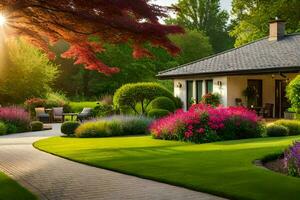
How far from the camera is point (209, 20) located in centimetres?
7350

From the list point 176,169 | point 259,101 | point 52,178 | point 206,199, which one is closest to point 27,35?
point 52,178

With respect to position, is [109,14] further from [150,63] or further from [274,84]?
[150,63]

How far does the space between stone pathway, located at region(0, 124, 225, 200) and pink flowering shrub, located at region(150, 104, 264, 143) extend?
488 cm

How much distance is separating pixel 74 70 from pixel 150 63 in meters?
9.57

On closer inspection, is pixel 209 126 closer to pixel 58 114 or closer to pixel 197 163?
pixel 197 163

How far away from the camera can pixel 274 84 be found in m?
29.0

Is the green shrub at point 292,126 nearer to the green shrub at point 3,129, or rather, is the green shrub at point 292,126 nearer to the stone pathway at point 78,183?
the stone pathway at point 78,183

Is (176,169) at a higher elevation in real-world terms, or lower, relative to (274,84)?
lower

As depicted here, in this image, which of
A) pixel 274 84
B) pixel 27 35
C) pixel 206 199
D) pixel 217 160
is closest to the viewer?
pixel 206 199

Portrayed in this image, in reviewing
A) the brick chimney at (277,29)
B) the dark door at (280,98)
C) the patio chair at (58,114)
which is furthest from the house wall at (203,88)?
the patio chair at (58,114)

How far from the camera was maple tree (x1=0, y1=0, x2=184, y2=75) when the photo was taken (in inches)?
372

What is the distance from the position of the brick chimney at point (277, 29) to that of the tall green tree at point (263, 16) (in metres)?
11.9

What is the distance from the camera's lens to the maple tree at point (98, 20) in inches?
372

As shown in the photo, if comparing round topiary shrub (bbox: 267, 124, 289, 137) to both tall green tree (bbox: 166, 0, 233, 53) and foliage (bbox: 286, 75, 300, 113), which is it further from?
tall green tree (bbox: 166, 0, 233, 53)
